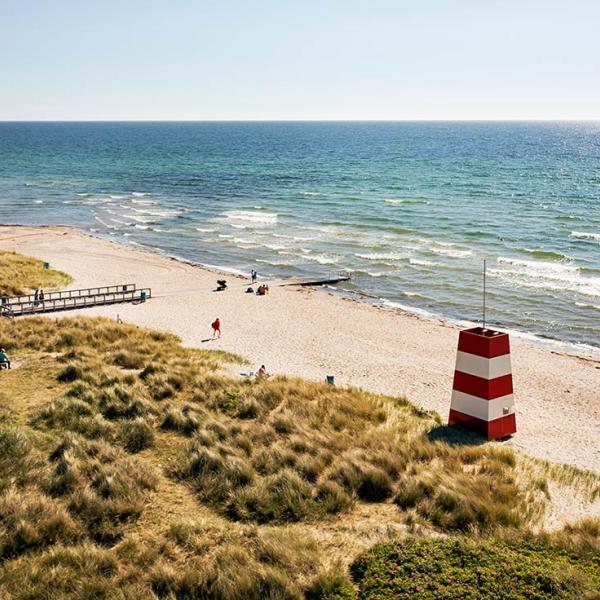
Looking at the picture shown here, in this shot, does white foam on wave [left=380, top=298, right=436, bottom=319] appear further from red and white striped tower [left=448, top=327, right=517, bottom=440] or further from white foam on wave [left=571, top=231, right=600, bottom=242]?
white foam on wave [left=571, top=231, right=600, bottom=242]

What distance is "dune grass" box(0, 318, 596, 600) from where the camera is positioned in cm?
739

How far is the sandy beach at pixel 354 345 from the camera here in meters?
17.7

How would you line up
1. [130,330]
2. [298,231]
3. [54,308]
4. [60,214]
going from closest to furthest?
1. [130,330]
2. [54,308]
3. [298,231]
4. [60,214]

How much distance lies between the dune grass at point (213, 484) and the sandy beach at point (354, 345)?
4.30 m

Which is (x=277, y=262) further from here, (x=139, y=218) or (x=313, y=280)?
(x=139, y=218)

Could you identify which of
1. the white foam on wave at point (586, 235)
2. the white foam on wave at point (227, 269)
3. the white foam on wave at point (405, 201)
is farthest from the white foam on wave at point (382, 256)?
the white foam on wave at point (405, 201)

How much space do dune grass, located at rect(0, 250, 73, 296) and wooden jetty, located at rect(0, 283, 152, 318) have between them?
177cm

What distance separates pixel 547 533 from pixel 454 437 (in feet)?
15.6

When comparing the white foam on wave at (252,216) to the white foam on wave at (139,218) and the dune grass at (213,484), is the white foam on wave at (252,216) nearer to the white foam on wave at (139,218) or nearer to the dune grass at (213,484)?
the white foam on wave at (139,218)

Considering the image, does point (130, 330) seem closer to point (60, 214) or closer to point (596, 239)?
point (596, 239)

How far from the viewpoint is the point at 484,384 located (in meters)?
13.4

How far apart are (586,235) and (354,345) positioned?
29115 mm

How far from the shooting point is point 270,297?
32906 mm

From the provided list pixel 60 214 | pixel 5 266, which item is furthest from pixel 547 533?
pixel 60 214
